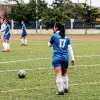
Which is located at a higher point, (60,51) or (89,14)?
(60,51)


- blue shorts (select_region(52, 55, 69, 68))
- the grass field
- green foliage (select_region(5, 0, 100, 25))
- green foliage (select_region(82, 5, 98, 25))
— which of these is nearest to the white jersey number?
blue shorts (select_region(52, 55, 69, 68))

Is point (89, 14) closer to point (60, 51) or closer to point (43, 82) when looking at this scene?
point (43, 82)

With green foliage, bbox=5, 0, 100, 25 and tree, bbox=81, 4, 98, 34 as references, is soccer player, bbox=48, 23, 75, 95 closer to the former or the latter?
green foliage, bbox=5, 0, 100, 25

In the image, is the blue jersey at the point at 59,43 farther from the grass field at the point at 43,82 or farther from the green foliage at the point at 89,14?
→ the green foliage at the point at 89,14

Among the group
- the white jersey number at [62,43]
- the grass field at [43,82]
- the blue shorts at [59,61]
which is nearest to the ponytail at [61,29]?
the white jersey number at [62,43]

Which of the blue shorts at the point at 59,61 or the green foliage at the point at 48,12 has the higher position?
the blue shorts at the point at 59,61

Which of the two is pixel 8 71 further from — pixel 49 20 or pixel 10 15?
pixel 10 15

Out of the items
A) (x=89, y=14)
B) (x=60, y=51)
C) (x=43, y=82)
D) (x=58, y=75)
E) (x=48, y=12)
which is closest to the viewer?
(x=58, y=75)

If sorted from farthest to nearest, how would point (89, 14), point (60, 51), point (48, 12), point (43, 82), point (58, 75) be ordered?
point (48, 12) → point (89, 14) → point (43, 82) → point (60, 51) → point (58, 75)

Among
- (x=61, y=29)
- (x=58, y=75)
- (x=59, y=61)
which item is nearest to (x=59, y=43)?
(x=61, y=29)

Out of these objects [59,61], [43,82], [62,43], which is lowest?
[43,82]

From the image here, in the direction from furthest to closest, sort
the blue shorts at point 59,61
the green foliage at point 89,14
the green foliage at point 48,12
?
the green foliage at point 89,14
the green foliage at point 48,12
the blue shorts at point 59,61

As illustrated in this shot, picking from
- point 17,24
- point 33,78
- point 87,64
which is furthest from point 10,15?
point 33,78

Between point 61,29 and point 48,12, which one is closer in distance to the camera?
point 61,29
